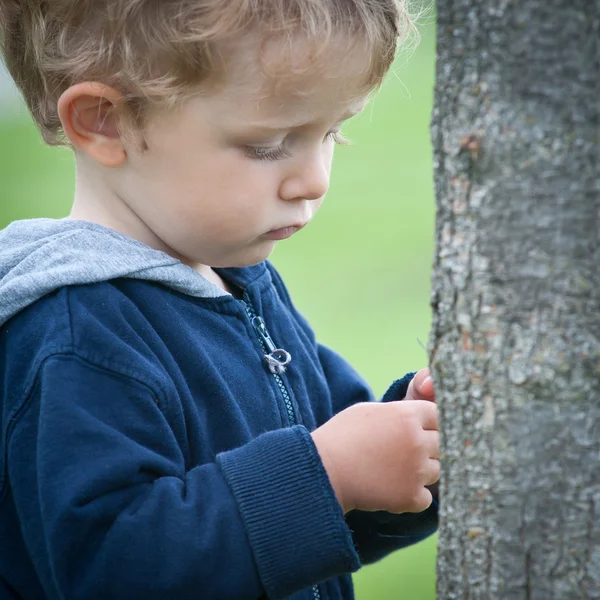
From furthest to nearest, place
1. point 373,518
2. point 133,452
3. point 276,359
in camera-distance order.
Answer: point 373,518 → point 276,359 → point 133,452

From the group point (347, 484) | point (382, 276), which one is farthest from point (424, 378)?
point (382, 276)

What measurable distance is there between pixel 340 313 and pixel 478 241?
573 cm

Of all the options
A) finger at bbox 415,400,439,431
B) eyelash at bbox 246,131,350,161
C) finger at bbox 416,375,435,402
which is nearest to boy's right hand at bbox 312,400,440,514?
finger at bbox 415,400,439,431

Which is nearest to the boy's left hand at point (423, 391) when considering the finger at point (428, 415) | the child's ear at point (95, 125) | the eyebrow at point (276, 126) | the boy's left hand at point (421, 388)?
the boy's left hand at point (421, 388)

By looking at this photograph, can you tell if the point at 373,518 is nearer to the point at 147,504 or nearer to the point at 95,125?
the point at 147,504

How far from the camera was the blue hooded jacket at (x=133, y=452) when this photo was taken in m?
1.50

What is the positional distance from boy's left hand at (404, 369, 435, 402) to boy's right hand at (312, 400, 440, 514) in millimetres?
218

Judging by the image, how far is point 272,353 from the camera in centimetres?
193

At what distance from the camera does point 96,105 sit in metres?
1.77

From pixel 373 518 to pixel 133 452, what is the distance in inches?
29.6

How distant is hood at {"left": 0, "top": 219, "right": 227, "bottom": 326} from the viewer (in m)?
1.65

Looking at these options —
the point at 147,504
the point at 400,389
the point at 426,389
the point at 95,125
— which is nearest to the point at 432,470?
the point at 426,389

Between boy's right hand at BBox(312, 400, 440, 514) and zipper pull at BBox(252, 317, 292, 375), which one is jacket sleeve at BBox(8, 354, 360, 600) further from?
zipper pull at BBox(252, 317, 292, 375)

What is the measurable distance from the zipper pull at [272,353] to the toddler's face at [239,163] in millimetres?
194
